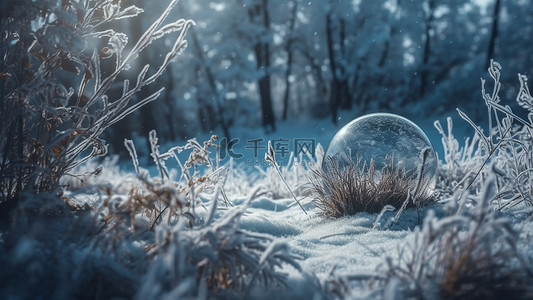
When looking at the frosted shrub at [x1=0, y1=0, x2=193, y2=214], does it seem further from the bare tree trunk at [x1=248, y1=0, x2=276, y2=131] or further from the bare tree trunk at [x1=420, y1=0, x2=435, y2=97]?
the bare tree trunk at [x1=420, y1=0, x2=435, y2=97]

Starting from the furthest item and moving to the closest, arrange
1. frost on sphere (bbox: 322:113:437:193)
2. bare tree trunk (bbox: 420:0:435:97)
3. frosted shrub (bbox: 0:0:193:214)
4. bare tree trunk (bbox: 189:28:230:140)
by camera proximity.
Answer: bare tree trunk (bbox: 420:0:435:97) < bare tree trunk (bbox: 189:28:230:140) < frost on sphere (bbox: 322:113:437:193) < frosted shrub (bbox: 0:0:193:214)

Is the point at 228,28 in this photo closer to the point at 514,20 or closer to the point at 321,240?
the point at 514,20

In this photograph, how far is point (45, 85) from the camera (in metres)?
1.69

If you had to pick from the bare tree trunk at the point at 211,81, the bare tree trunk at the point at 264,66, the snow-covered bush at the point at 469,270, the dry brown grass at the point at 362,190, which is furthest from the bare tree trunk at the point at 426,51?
the snow-covered bush at the point at 469,270

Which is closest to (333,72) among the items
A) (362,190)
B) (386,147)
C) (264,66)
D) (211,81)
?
(264,66)

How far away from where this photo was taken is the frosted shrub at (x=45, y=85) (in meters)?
1.68

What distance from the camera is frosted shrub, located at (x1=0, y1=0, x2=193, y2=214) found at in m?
1.68

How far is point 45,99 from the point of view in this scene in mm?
1710

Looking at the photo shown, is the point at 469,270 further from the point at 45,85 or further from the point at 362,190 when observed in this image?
the point at 45,85

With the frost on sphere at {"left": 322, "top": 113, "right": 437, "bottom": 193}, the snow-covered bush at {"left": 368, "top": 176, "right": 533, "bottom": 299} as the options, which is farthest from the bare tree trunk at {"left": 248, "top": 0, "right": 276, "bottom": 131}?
the snow-covered bush at {"left": 368, "top": 176, "right": 533, "bottom": 299}

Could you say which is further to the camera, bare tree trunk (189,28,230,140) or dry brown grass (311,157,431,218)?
bare tree trunk (189,28,230,140)

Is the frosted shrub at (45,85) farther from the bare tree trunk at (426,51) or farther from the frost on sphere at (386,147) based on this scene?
the bare tree trunk at (426,51)

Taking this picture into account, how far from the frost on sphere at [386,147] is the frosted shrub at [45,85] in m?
1.44

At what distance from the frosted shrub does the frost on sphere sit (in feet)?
4.72
